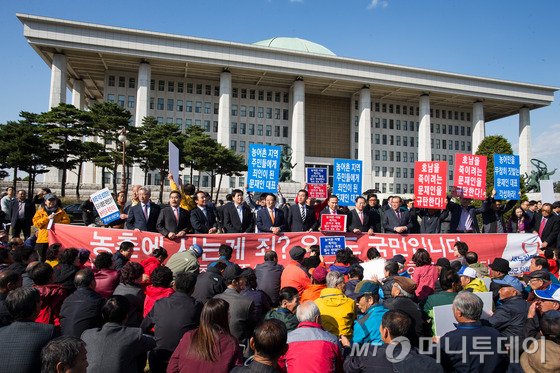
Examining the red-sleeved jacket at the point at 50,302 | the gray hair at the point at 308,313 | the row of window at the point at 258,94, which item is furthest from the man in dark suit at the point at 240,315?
the row of window at the point at 258,94

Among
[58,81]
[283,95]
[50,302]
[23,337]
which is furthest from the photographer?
[283,95]

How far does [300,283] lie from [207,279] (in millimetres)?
1362

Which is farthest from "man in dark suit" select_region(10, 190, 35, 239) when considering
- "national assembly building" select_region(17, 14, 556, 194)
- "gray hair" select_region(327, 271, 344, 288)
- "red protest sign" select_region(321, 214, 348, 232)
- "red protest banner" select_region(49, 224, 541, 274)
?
"national assembly building" select_region(17, 14, 556, 194)

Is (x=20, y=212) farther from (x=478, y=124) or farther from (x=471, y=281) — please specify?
(x=478, y=124)

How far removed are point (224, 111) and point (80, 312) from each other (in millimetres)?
50826

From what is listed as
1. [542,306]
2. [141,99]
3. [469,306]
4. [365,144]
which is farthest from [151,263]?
[365,144]

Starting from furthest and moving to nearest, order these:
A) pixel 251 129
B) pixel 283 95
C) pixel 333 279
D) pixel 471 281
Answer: pixel 283 95
pixel 251 129
pixel 471 281
pixel 333 279

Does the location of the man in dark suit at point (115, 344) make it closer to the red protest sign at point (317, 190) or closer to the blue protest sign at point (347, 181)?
the red protest sign at point (317, 190)

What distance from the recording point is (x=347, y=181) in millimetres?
11234

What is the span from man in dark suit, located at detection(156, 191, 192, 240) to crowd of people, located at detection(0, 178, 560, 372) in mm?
1798

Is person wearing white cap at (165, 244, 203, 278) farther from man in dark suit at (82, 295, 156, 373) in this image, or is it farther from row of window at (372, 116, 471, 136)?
row of window at (372, 116, 471, 136)

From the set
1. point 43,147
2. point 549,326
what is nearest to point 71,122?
point 43,147

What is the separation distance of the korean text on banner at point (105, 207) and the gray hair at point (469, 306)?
6677 millimetres

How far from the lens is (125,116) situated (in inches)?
1396
